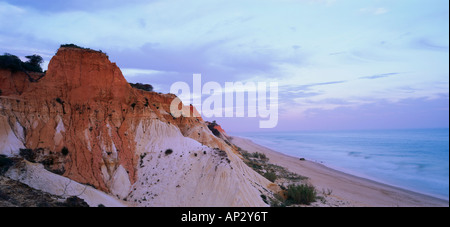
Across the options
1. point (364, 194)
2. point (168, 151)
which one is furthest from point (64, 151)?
point (364, 194)

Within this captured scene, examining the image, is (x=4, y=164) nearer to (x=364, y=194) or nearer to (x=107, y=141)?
(x=107, y=141)

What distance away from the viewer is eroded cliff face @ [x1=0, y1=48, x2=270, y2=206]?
1327 cm

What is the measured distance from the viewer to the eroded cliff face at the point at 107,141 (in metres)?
13.3

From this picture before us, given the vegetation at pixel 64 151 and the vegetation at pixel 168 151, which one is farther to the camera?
the vegetation at pixel 168 151

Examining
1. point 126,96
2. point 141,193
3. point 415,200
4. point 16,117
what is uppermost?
point 126,96

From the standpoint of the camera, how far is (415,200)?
18.0 m

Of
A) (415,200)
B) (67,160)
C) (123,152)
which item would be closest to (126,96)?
(123,152)

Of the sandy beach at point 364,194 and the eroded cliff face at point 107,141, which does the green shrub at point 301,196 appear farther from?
the eroded cliff face at point 107,141

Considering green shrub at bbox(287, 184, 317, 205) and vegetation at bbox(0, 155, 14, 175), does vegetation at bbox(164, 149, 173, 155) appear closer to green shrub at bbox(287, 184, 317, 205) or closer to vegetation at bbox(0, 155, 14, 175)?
vegetation at bbox(0, 155, 14, 175)

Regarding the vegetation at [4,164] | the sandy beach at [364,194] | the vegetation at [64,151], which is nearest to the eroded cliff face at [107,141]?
the vegetation at [64,151]

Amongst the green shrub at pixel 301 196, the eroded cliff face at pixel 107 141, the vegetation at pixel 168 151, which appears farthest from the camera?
the vegetation at pixel 168 151
